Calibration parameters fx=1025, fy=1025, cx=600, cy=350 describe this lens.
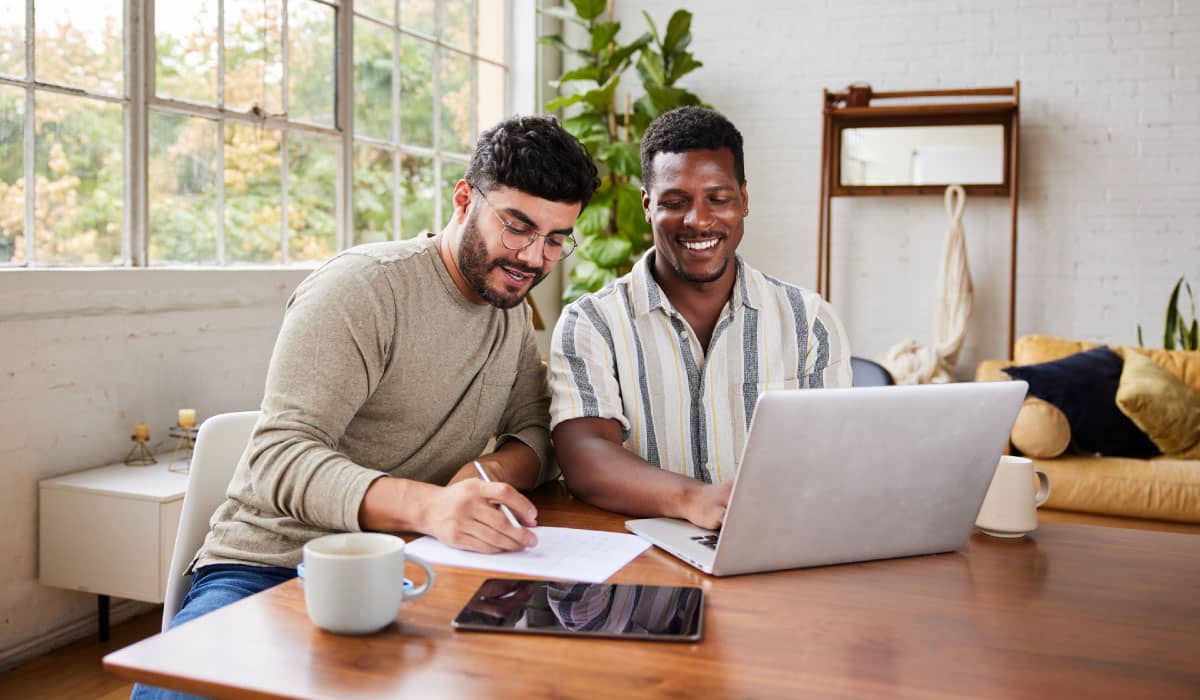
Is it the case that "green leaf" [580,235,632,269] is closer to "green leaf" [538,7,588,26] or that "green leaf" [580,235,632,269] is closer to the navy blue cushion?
"green leaf" [538,7,588,26]

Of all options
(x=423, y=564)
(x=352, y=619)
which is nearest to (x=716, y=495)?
(x=423, y=564)

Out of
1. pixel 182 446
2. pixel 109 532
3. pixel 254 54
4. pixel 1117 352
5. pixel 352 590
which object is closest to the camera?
pixel 352 590

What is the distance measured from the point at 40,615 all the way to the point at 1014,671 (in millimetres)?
2628

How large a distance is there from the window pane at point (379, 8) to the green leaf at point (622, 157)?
1.15 meters

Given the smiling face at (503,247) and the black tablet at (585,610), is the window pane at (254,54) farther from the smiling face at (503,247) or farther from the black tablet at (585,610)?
the black tablet at (585,610)

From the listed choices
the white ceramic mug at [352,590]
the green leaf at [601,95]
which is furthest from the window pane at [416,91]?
the white ceramic mug at [352,590]

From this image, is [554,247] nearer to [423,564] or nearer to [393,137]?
[423,564]

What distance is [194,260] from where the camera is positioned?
3264mm

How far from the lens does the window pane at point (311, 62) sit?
3.67 m

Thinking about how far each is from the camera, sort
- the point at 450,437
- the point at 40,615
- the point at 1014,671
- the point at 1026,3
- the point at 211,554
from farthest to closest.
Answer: the point at 1026,3
the point at 40,615
the point at 450,437
the point at 211,554
the point at 1014,671

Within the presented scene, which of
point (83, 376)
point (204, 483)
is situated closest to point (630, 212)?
point (83, 376)

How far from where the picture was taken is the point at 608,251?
4.88m

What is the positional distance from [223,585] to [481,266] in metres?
0.61

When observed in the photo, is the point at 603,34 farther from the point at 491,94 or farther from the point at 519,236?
the point at 519,236
